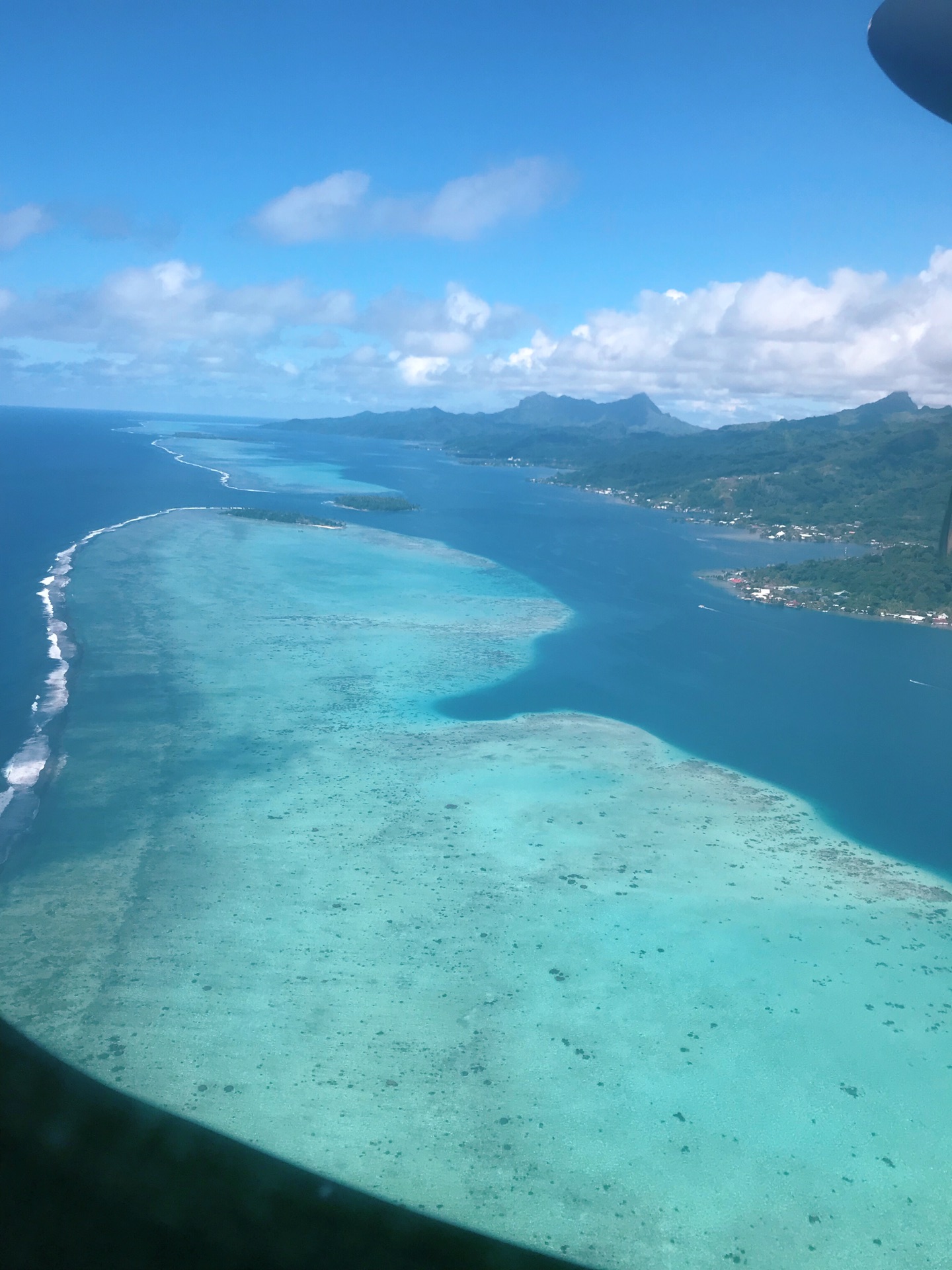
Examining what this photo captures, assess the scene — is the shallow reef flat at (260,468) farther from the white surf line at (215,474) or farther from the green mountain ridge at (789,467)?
the green mountain ridge at (789,467)

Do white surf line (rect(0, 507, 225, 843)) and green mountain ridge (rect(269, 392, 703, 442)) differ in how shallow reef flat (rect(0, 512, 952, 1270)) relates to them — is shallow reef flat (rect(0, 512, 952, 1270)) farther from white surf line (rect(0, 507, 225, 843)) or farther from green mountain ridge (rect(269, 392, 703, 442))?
green mountain ridge (rect(269, 392, 703, 442))

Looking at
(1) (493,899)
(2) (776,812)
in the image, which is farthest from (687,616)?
(1) (493,899)

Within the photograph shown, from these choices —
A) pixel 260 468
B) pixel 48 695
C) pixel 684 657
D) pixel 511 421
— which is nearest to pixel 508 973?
pixel 48 695

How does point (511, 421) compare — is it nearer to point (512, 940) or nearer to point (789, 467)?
point (789, 467)

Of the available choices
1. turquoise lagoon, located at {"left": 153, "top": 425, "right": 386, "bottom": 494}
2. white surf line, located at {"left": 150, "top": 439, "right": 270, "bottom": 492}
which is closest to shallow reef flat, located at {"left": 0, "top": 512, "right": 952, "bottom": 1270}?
white surf line, located at {"left": 150, "top": 439, "right": 270, "bottom": 492}

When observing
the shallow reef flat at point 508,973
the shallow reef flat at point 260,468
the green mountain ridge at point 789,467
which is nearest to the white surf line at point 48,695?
the shallow reef flat at point 508,973

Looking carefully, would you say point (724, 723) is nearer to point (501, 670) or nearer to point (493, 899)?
point (501, 670)

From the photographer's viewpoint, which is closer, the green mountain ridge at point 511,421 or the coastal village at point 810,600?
the coastal village at point 810,600
